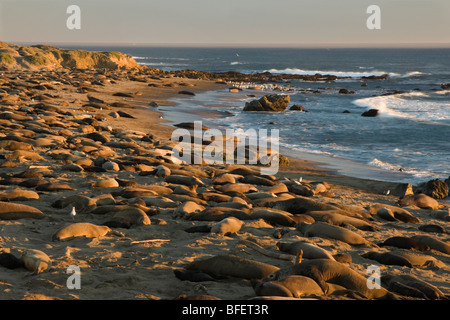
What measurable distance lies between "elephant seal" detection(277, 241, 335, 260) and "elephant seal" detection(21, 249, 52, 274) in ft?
8.15

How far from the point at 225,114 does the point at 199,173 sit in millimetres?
15105

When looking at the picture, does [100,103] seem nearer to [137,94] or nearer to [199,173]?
[137,94]

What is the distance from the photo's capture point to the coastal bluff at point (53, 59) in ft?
152

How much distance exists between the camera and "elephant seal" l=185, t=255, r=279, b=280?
4441mm

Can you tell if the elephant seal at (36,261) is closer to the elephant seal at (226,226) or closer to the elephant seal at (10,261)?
the elephant seal at (10,261)

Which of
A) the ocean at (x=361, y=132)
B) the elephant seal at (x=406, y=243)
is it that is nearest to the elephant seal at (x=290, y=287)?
the elephant seal at (x=406, y=243)

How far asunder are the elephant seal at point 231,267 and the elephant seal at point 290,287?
0.21m

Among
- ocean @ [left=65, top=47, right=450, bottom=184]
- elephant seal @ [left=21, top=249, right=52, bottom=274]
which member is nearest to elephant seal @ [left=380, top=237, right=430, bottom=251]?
elephant seal @ [left=21, top=249, right=52, bottom=274]

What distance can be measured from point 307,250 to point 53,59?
5418 cm

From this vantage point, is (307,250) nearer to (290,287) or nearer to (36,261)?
(290,287)
